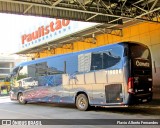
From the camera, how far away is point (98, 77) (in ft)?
45.5

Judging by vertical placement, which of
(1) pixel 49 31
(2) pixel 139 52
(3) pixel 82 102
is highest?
(1) pixel 49 31

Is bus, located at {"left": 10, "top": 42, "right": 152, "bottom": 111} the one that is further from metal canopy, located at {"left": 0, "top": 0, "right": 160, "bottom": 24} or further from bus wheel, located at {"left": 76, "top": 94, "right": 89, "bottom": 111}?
metal canopy, located at {"left": 0, "top": 0, "right": 160, "bottom": 24}

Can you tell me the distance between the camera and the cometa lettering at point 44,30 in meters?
23.5

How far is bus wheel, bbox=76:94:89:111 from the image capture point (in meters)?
14.5

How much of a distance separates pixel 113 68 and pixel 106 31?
955cm

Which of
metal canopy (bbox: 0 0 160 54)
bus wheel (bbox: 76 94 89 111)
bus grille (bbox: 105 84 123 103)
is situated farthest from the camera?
bus wheel (bbox: 76 94 89 111)

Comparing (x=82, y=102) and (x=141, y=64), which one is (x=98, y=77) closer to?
(x=82, y=102)

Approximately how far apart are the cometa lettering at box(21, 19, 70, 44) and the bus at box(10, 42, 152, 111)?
20.1 feet

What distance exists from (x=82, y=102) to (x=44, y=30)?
13.4m

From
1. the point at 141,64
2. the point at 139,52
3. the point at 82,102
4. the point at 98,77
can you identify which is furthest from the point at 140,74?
the point at 82,102

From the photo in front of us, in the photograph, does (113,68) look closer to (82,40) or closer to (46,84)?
(46,84)

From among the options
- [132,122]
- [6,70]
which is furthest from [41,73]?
[6,70]

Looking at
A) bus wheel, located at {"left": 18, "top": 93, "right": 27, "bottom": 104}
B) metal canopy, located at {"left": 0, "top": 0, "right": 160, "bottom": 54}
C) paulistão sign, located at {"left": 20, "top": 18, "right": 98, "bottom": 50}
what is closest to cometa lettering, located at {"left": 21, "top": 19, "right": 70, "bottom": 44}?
paulistão sign, located at {"left": 20, "top": 18, "right": 98, "bottom": 50}

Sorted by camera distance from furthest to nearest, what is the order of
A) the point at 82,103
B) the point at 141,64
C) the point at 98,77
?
1. the point at 82,103
2. the point at 98,77
3. the point at 141,64
